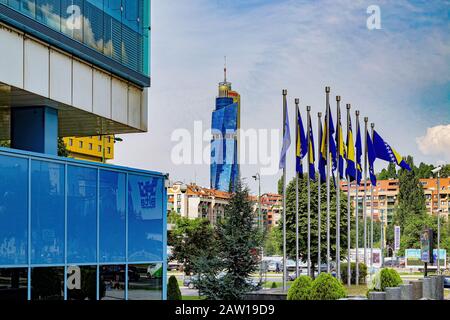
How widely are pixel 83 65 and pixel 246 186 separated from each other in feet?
66.1

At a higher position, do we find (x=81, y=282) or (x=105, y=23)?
(x=105, y=23)

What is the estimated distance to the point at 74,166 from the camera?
1884 cm

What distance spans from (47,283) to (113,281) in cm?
315

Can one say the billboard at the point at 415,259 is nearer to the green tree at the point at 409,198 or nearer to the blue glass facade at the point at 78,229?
the green tree at the point at 409,198

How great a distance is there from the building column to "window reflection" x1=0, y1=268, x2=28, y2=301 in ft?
14.0

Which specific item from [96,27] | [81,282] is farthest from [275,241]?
[81,282]

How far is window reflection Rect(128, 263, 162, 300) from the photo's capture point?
864 inches

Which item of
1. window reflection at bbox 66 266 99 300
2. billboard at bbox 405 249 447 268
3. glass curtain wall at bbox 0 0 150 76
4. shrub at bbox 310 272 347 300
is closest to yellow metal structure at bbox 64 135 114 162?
billboard at bbox 405 249 447 268

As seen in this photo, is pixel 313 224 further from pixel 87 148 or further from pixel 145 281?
pixel 87 148

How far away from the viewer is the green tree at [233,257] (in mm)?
38219

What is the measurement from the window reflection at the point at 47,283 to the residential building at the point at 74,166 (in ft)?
0.09

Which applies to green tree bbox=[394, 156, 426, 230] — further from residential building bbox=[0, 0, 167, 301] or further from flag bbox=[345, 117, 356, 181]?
residential building bbox=[0, 0, 167, 301]
